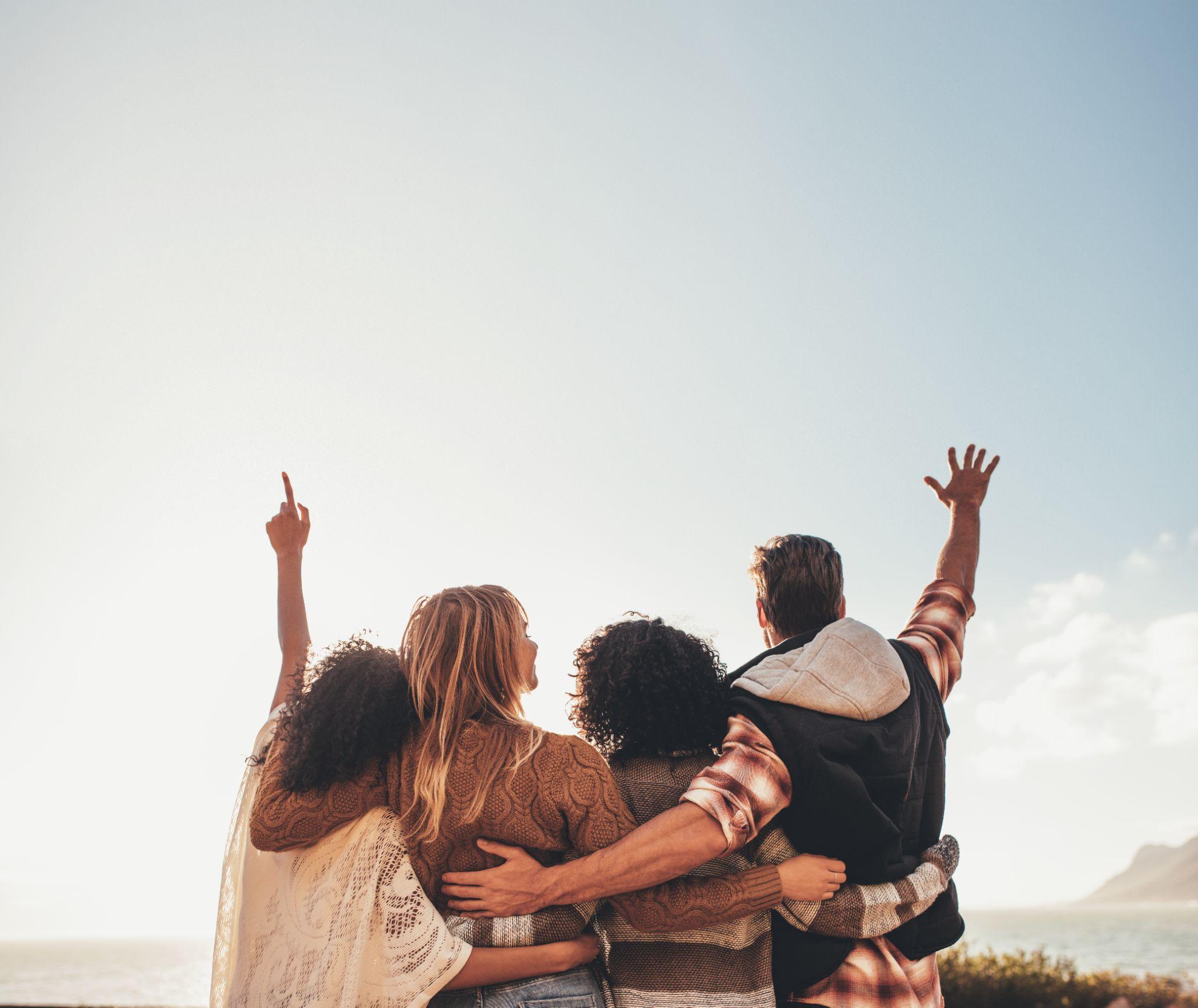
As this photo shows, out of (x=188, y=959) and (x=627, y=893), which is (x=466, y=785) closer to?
(x=627, y=893)

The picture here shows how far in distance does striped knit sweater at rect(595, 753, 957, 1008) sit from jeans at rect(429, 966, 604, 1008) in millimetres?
146

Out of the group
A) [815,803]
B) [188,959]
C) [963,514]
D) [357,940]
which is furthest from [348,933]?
[188,959]

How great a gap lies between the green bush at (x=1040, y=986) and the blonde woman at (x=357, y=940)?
21.2 feet

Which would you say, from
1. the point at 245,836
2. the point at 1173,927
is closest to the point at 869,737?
the point at 245,836

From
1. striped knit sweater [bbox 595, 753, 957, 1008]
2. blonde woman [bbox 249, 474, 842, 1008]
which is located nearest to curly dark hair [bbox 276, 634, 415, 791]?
blonde woman [bbox 249, 474, 842, 1008]

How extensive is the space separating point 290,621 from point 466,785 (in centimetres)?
105

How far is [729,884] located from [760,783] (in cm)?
26

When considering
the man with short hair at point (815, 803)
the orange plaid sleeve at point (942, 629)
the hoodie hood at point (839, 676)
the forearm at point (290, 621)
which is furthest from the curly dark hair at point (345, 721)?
the orange plaid sleeve at point (942, 629)

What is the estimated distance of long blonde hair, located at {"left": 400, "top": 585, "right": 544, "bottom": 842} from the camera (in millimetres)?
2076

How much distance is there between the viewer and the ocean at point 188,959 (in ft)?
160

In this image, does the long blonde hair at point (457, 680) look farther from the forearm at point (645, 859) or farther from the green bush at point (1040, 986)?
the green bush at point (1040, 986)

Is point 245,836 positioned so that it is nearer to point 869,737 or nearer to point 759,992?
point 759,992

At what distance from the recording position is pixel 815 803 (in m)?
2.17

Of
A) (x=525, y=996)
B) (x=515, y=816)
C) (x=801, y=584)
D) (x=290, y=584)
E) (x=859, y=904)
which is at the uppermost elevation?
(x=290, y=584)
